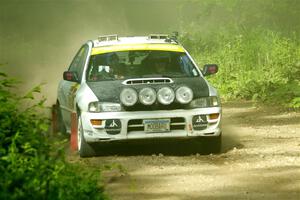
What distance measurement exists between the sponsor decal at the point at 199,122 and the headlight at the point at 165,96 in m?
0.44

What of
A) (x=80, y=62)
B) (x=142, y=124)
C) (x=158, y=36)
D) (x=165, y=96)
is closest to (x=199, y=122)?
(x=165, y=96)

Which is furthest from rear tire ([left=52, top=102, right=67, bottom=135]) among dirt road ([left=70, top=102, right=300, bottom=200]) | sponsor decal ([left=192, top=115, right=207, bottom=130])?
sponsor decal ([left=192, top=115, right=207, bottom=130])

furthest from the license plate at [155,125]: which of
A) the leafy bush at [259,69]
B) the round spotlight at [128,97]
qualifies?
the leafy bush at [259,69]

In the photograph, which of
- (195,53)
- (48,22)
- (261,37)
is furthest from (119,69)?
(48,22)

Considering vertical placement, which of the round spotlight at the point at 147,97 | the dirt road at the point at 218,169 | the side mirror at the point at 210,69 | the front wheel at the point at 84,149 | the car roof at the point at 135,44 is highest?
the car roof at the point at 135,44

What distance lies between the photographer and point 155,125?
39.6 feet

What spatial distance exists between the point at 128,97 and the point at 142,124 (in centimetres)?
43

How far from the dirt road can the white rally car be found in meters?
0.34

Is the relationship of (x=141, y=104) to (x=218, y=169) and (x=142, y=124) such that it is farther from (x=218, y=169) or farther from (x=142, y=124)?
(x=218, y=169)

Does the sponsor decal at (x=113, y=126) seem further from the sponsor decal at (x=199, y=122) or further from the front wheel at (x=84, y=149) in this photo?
the sponsor decal at (x=199, y=122)

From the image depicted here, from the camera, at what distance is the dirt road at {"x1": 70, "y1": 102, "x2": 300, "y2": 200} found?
9539 millimetres

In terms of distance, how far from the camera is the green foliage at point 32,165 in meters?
6.84

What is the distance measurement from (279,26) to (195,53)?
19.0 feet

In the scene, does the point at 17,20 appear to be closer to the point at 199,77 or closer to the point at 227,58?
the point at 227,58
